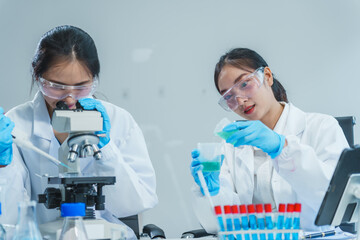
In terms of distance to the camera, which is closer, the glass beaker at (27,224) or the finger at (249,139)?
the glass beaker at (27,224)

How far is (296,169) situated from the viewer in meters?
1.82

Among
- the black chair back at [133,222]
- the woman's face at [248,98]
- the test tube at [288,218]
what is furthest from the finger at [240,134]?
the black chair back at [133,222]

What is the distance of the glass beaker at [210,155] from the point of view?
165cm

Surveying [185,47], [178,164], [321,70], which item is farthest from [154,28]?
[321,70]

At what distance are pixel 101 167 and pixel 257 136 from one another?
2.23ft

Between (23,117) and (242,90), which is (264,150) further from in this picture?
(23,117)

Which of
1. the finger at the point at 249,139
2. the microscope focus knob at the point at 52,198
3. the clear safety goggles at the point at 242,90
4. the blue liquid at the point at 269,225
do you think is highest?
the clear safety goggles at the point at 242,90

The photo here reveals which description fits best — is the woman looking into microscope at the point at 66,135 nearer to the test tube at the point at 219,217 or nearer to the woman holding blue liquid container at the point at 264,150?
the woman holding blue liquid container at the point at 264,150

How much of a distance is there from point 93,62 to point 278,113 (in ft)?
3.20

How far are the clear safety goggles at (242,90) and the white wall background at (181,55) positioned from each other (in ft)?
4.71

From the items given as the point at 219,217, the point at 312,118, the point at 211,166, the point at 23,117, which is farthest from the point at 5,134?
the point at 312,118

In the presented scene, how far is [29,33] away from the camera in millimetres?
3445

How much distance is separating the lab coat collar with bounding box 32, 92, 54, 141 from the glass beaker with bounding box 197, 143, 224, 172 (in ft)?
2.65

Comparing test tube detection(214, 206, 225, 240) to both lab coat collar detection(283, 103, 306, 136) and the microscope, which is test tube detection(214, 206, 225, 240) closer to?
the microscope
